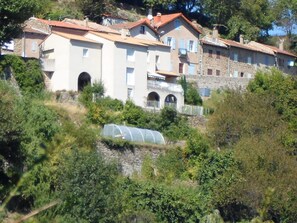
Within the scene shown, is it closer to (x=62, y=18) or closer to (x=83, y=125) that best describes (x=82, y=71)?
(x=83, y=125)

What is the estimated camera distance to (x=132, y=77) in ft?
142

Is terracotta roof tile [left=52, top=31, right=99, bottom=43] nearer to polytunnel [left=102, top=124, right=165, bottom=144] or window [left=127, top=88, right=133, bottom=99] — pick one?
window [left=127, top=88, right=133, bottom=99]

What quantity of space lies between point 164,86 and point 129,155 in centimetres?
937

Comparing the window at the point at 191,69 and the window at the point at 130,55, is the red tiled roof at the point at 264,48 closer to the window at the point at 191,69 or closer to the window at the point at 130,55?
the window at the point at 191,69

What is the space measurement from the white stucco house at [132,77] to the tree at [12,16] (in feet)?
16.8

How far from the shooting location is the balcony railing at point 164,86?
44.1m

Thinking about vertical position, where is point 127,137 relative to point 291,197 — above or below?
above

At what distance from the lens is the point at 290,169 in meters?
35.3

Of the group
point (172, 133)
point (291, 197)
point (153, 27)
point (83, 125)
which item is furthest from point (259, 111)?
point (153, 27)

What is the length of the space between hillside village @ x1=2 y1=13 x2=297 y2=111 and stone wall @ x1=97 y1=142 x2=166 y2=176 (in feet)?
19.3

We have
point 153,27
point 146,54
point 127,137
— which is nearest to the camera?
point 127,137

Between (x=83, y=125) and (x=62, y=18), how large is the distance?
19289mm

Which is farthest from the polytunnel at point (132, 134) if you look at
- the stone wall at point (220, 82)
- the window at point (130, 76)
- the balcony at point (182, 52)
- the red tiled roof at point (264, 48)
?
the red tiled roof at point (264, 48)

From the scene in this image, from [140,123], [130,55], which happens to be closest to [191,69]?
[130,55]
